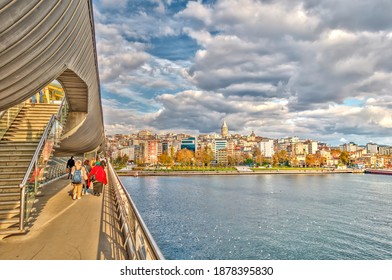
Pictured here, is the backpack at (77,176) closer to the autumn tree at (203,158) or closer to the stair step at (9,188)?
the stair step at (9,188)

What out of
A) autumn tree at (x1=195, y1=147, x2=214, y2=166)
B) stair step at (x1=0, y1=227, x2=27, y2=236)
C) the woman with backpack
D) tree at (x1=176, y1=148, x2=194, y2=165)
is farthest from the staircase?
autumn tree at (x1=195, y1=147, x2=214, y2=166)

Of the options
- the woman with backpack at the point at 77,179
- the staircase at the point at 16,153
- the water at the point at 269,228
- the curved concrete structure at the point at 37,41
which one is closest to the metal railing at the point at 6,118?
the staircase at the point at 16,153

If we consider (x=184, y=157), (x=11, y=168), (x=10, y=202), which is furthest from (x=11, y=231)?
(x=184, y=157)

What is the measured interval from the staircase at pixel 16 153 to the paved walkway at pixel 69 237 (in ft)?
1.68

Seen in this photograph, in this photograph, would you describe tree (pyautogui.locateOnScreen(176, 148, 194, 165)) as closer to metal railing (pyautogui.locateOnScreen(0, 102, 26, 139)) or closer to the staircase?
the staircase

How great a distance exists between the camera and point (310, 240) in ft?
64.7

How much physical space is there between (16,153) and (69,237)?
385 cm

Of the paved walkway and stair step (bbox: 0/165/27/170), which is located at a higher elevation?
stair step (bbox: 0/165/27/170)

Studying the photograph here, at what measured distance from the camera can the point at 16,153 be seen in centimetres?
793

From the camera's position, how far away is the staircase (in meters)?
6.14

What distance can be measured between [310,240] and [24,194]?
60.4 ft

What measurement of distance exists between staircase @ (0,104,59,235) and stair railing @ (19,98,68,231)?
0.80ft
